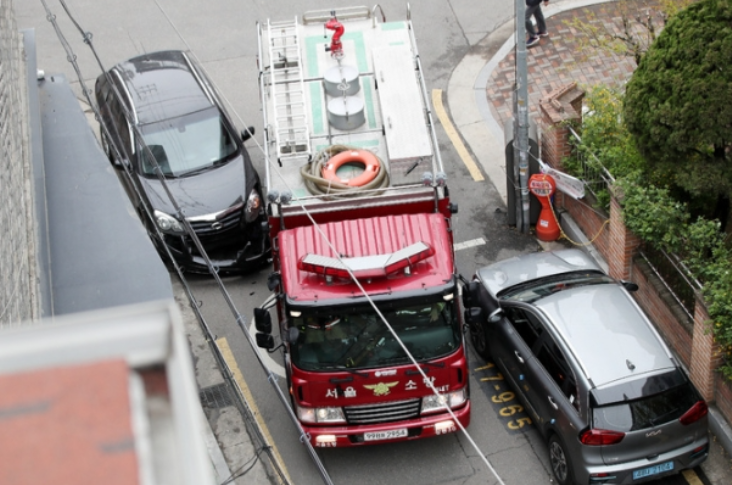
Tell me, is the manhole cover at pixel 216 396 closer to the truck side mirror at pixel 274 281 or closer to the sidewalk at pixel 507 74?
the truck side mirror at pixel 274 281

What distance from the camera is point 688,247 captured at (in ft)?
38.5

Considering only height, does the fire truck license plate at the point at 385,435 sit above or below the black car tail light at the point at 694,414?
below

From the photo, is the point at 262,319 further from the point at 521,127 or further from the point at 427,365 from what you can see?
the point at 521,127

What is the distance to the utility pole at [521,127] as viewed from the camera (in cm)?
1316

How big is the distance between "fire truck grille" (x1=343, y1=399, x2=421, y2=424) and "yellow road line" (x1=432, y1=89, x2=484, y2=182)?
6.02 metres

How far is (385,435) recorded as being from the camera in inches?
426

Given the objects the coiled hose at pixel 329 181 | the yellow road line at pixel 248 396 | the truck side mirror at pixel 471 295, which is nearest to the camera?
the truck side mirror at pixel 471 295

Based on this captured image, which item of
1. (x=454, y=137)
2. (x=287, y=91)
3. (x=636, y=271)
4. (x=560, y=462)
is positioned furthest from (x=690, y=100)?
(x=454, y=137)

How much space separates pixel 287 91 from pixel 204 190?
2.12 m

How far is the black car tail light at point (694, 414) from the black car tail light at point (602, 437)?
0.74 m

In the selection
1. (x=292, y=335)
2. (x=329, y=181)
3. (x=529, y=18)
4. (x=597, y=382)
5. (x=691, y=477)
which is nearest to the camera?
(x=292, y=335)

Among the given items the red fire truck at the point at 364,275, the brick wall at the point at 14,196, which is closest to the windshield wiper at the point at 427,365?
the red fire truck at the point at 364,275

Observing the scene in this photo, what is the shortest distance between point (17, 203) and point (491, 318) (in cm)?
561

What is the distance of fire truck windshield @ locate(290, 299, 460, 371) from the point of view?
399 inches
